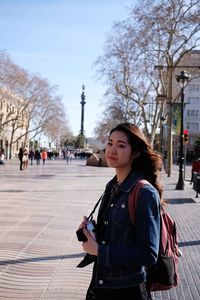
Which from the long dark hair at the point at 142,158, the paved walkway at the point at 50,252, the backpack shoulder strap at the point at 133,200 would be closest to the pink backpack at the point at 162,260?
the backpack shoulder strap at the point at 133,200

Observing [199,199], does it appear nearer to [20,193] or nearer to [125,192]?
[20,193]

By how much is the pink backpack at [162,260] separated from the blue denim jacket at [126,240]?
1.3 inches

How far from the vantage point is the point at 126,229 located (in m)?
2.49

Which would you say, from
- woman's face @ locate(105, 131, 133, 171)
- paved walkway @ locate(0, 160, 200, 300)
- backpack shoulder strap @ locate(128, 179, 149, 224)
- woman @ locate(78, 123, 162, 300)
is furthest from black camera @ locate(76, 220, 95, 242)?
paved walkway @ locate(0, 160, 200, 300)

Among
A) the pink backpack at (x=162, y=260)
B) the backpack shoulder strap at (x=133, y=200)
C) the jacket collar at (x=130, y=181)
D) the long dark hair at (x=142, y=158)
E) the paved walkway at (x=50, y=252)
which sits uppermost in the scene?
the long dark hair at (x=142, y=158)

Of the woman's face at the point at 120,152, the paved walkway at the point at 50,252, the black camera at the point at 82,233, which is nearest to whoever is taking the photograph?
the black camera at the point at 82,233

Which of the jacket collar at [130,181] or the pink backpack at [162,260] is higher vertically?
the jacket collar at [130,181]

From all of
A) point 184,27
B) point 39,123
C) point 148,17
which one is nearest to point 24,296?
point 148,17

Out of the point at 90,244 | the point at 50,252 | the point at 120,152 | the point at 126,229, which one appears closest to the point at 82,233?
the point at 90,244

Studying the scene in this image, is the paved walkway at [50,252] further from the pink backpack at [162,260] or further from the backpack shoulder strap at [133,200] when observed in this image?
the backpack shoulder strap at [133,200]

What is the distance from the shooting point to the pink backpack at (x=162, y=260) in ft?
8.18

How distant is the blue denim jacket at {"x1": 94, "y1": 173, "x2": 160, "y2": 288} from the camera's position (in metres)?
2.40

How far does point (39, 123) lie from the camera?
78.9m

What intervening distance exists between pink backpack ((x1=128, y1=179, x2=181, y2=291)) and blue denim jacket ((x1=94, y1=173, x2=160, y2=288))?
0.03m
